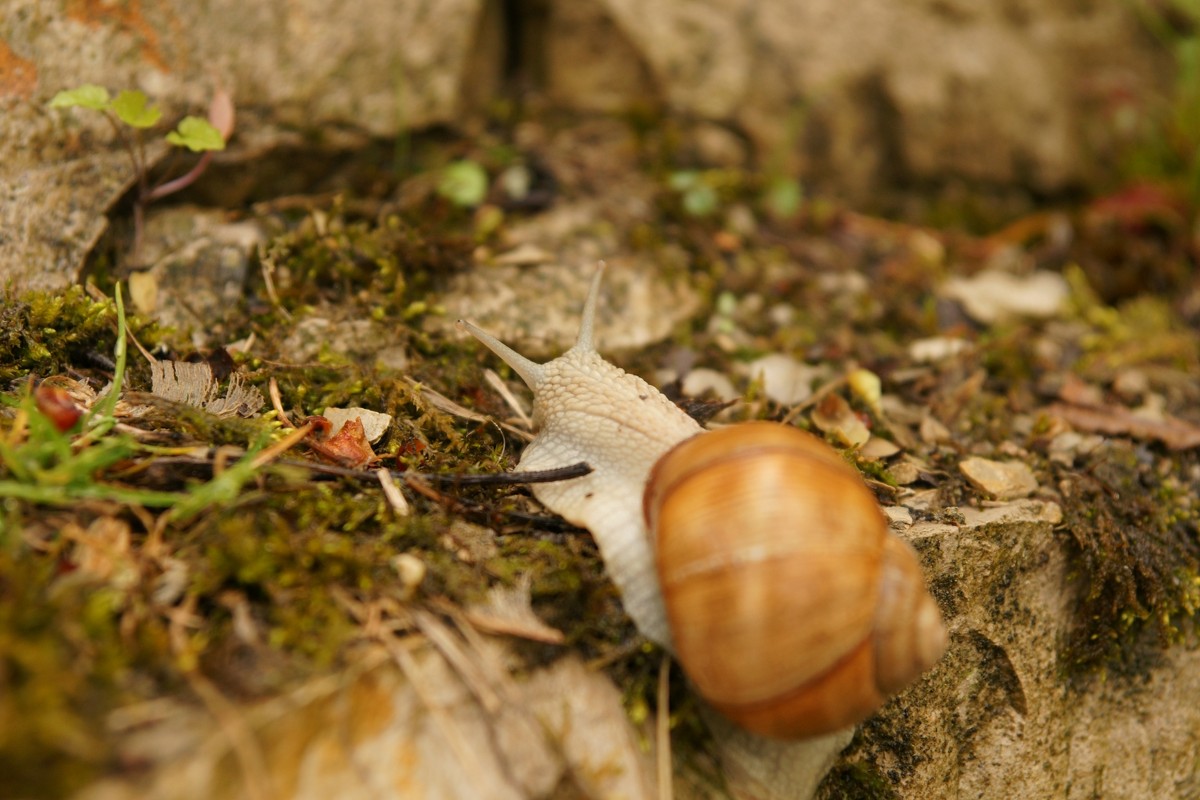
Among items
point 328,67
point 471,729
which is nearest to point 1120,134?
point 328,67

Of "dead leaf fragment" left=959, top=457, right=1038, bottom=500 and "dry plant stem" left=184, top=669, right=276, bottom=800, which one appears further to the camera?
"dead leaf fragment" left=959, top=457, right=1038, bottom=500

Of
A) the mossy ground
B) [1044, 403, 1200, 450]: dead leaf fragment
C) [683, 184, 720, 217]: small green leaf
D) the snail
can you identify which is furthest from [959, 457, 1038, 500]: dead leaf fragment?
[683, 184, 720, 217]: small green leaf

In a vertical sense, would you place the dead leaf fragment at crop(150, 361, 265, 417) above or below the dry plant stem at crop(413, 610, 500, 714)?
above

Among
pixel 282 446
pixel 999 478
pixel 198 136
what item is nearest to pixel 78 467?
pixel 282 446

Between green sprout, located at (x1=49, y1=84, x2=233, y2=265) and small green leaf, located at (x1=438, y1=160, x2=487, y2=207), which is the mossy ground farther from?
green sprout, located at (x1=49, y1=84, x2=233, y2=265)

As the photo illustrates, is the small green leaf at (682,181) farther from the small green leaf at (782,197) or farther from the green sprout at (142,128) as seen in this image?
the green sprout at (142,128)

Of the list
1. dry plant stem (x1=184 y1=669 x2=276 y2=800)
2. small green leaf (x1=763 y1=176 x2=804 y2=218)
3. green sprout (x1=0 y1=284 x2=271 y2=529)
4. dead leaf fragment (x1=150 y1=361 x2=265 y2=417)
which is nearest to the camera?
dry plant stem (x1=184 y1=669 x2=276 y2=800)

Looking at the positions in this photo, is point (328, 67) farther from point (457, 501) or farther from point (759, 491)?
point (759, 491)
